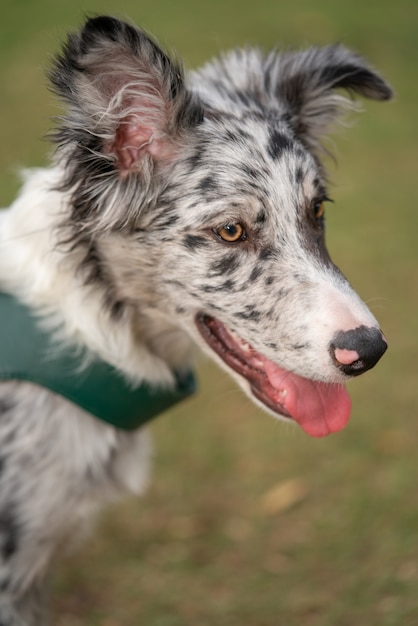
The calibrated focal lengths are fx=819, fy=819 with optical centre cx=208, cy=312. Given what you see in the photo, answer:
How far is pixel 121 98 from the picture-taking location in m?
3.02

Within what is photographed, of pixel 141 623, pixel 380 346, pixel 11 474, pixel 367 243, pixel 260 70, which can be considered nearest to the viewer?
pixel 380 346

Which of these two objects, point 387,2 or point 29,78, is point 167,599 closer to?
point 29,78

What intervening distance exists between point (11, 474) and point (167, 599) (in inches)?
53.2

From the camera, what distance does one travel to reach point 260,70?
12.1 ft

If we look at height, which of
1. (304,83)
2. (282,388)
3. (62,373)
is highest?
(304,83)

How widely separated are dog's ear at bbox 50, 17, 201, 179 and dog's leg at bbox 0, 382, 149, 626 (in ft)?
3.35

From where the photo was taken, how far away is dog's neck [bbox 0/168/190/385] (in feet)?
10.9

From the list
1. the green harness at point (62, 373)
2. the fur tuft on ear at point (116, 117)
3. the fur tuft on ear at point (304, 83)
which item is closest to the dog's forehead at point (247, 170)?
the fur tuft on ear at point (116, 117)

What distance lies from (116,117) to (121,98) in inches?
2.8

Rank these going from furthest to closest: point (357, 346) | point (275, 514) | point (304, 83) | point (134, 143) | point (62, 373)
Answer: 1. point (275, 514)
2. point (304, 83)
3. point (62, 373)
4. point (134, 143)
5. point (357, 346)

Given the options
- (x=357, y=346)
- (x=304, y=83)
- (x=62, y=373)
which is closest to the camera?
(x=357, y=346)

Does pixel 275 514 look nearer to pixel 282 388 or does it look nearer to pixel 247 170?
pixel 282 388

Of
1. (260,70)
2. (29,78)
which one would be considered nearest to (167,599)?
(260,70)

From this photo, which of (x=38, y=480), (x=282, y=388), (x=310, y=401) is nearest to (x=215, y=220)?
(x=282, y=388)
